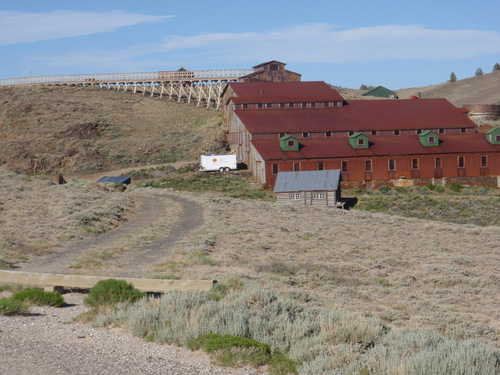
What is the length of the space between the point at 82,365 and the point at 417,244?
2484 cm

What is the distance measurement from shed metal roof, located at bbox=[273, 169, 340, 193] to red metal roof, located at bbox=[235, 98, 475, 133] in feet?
48.1

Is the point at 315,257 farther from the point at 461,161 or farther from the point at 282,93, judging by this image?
the point at 282,93

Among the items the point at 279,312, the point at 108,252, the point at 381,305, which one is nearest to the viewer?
the point at 279,312

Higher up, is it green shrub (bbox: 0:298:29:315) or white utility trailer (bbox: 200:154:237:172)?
white utility trailer (bbox: 200:154:237:172)

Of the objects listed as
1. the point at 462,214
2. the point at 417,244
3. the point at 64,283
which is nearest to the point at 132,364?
the point at 64,283

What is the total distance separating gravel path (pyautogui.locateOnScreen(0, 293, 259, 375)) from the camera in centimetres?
951

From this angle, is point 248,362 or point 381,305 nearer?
point 248,362

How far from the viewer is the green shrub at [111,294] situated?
13.6 metres

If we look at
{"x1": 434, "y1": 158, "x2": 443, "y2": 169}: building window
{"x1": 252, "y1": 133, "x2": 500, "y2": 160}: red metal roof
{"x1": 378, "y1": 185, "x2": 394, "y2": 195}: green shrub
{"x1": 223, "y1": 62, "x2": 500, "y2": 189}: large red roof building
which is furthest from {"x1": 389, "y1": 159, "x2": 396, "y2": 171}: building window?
{"x1": 434, "y1": 158, "x2": 443, "y2": 169}: building window

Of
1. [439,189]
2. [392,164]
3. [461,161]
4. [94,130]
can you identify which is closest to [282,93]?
[392,164]

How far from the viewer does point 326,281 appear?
2062 centimetres

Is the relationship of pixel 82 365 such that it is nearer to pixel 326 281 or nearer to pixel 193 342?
pixel 193 342

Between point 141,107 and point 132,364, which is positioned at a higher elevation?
point 141,107

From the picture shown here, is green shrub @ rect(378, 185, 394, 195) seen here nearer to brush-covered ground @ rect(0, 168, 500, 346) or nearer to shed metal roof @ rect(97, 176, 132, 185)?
brush-covered ground @ rect(0, 168, 500, 346)
